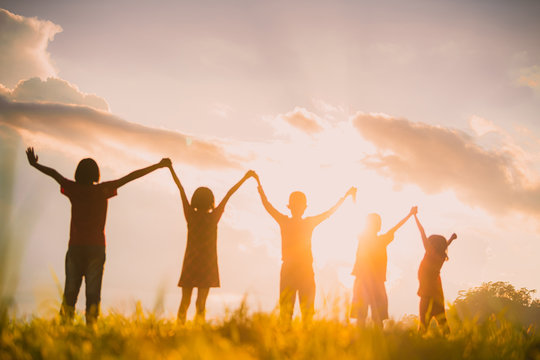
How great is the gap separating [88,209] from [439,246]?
6511 mm

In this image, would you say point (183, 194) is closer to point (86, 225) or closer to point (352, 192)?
point (86, 225)

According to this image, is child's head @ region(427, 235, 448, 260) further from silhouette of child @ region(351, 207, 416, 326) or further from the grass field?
the grass field

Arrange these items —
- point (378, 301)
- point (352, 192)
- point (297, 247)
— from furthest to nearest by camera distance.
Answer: point (378, 301), point (352, 192), point (297, 247)

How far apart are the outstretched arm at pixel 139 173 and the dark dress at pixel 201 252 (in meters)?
0.88

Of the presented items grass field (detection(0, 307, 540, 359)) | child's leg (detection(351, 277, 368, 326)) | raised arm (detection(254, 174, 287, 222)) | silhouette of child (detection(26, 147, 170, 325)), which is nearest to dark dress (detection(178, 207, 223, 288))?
raised arm (detection(254, 174, 287, 222))

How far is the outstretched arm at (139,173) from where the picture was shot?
22.5 feet

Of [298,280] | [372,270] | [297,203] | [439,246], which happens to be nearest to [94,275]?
[298,280]

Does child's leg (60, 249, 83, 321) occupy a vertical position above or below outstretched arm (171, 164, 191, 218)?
below

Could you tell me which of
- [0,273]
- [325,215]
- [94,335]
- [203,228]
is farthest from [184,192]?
[0,273]

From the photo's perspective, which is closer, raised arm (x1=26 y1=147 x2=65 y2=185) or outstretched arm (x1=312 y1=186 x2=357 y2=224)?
raised arm (x1=26 y1=147 x2=65 y2=185)

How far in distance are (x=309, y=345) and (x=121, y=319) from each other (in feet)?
7.90

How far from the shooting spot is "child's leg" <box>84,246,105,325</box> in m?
6.23

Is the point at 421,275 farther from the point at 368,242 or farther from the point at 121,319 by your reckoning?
the point at 121,319

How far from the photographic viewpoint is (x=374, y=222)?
9.02m
